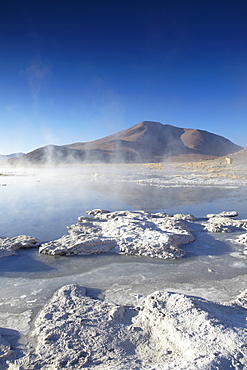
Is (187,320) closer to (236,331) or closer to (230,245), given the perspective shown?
(236,331)

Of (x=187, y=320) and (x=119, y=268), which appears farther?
(x=119, y=268)

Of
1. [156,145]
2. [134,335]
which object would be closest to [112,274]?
[134,335]

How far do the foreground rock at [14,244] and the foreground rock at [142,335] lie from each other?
7.00 feet

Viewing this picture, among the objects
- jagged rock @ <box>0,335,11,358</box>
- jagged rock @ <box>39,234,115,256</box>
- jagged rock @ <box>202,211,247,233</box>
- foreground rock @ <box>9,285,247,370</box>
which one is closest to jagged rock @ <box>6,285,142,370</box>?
foreground rock @ <box>9,285,247,370</box>

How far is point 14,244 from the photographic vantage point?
4824 millimetres

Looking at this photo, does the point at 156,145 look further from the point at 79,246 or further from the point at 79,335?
the point at 79,335

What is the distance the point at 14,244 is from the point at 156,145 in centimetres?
12087

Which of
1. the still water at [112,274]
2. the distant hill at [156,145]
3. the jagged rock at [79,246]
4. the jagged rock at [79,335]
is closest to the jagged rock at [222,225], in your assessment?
the still water at [112,274]

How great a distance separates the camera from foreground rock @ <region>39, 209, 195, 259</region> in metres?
4.63

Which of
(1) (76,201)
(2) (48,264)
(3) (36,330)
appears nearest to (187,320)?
(3) (36,330)

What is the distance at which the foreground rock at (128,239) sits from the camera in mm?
4629

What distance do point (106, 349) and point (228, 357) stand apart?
0.99 meters

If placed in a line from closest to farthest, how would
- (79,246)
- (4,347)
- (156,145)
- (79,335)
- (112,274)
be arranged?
(4,347) < (79,335) < (112,274) < (79,246) < (156,145)

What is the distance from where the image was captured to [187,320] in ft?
7.91
